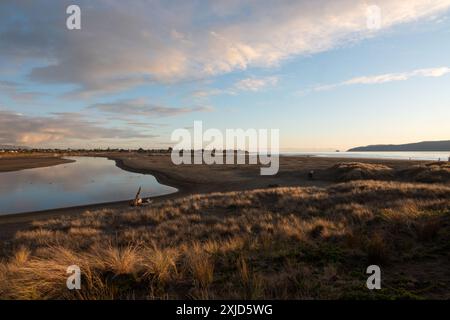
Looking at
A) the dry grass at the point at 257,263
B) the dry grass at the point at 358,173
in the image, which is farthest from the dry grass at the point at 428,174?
the dry grass at the point at 257,263

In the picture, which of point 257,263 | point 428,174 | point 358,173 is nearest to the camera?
point 257,263

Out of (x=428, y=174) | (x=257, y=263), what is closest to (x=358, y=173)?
(x=428, y=174)

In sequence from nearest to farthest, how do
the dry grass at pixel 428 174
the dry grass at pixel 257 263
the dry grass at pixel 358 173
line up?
the dry grass at pixel 257 263, the dry grass at pixel 428 174, the dry grass at pixel 358 173

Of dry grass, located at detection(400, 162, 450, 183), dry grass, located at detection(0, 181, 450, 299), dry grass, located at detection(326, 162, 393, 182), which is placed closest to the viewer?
dry grass, located at detection(0, 181, 450, 299)

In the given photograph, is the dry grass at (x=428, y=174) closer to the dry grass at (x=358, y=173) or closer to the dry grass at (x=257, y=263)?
the dry grass at (x=358, y=173)

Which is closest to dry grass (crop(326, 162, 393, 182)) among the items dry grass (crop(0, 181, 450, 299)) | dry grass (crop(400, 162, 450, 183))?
dry grass (crop(400, 162, 450, 183))

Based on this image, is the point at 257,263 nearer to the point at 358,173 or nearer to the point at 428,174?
the point at 428,174

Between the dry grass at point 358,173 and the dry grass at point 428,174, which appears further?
the dry grass at point 358,173

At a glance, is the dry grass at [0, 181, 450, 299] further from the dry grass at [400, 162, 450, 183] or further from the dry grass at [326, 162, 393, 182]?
the dry grass at [326, 162, 393, 182]

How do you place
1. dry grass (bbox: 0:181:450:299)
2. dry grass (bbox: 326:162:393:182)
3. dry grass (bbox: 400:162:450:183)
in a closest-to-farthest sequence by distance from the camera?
dry grass (bbox: 0:181:450:299), dry grass (bbox: 400:162:450:183), dry grass (bbox: 326:162:393:182)

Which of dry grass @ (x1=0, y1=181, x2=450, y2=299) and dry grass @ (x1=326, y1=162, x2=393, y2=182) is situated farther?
dry grass @ (x1=326, y1=162, x2=393, y2=182)
